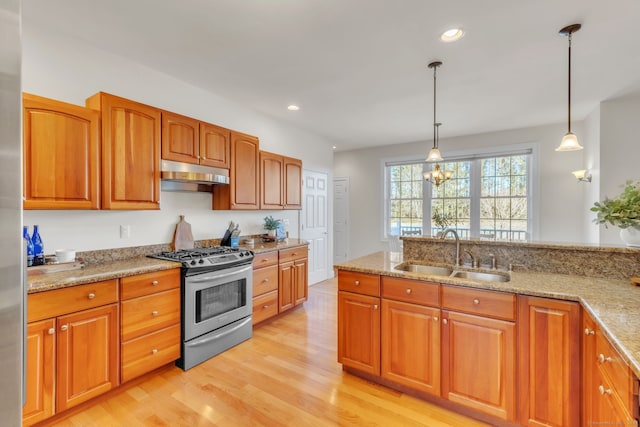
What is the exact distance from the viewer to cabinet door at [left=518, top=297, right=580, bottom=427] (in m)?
1.59

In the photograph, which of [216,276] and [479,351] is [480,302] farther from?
[216,276]

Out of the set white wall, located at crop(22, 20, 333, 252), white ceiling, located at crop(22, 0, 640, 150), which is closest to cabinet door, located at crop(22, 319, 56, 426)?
white wall, located at crop(22, 20, 333, 252)

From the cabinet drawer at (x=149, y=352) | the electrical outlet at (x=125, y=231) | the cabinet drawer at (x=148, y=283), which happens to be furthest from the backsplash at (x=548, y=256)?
the electrical outlet at (x=125, y=231)

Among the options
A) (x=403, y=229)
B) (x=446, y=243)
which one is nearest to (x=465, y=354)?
(x=446, y=243)

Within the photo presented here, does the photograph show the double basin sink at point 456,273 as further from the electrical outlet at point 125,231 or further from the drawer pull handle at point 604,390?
the electrical outlet at point 125,231

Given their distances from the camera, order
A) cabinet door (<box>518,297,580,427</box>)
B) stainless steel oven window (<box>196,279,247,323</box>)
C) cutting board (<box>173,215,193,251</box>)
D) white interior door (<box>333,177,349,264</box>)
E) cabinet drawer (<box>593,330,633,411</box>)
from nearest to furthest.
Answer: cabinet drawer (<box>593,330,633,411</box>), cabinet door (<box>518,297,580,427</box>), stainless steel oven window (<box>196,279,247,323</box>), cutting board (<box>173,215,193,251</box>), white interior door (<box>333,177,349,264</box>)

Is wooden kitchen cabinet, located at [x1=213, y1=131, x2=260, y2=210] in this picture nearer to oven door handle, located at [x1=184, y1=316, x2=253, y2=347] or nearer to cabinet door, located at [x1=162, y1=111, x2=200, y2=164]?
cabinet door, located at [x1=162, y1=111, x2=200, y2=164]

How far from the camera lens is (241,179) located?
341 cm

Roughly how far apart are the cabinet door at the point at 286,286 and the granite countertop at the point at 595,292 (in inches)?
55.7

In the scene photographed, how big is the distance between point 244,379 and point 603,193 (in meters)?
4.68

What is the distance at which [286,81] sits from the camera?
10.2 feet

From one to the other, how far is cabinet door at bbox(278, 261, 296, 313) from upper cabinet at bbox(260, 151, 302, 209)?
0.82 meters

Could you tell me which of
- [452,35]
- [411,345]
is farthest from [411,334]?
[452,35]

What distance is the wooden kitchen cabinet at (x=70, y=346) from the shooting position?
1.70m
